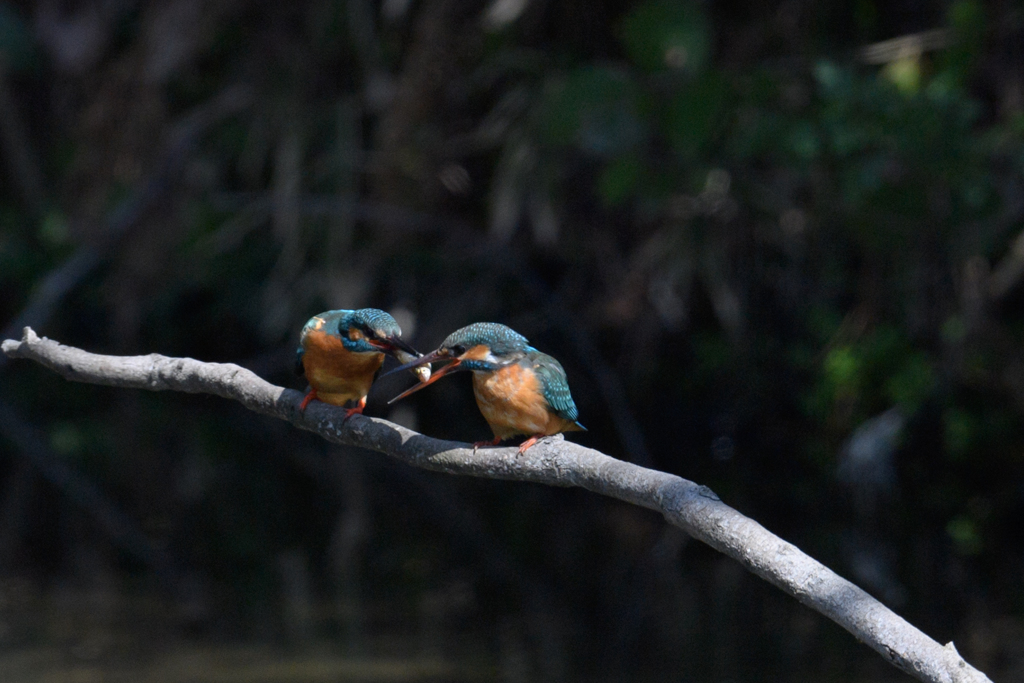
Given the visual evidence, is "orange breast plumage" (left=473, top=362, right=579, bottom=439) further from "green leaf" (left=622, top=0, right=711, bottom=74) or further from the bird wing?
"green leaf" (left=622, top=0, right=711, bottom=74)

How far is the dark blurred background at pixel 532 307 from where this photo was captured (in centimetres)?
472

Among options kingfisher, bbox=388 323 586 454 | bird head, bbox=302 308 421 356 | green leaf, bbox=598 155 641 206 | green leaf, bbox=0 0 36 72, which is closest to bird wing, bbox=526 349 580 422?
kingfisher, bbox=388 323 586 454

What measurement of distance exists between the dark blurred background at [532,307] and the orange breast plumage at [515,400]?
2.35 metres

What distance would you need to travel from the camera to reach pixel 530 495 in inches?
282

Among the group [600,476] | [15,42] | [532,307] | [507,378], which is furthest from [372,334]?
[15,42]

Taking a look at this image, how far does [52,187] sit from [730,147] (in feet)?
21.3

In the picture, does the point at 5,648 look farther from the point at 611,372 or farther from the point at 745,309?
the point at 745,309

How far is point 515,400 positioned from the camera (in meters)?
2.00

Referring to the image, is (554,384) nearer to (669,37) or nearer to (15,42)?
(669,37)

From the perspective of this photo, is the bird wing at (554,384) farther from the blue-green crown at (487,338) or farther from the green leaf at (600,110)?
the green leaf at (600,110)

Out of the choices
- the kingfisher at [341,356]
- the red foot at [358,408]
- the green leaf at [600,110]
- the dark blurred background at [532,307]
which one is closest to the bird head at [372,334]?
the kingfisher at [341,356]

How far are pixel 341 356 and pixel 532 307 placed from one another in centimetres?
540

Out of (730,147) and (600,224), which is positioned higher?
(600,224)

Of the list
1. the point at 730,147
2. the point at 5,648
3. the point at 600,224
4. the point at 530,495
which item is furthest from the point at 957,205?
the point at 5,648
